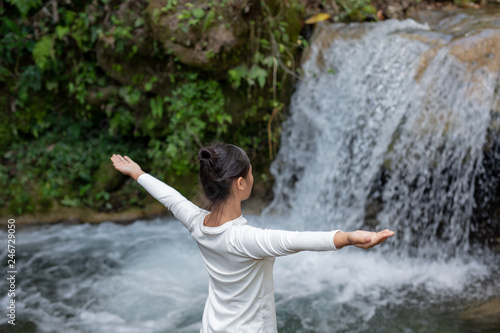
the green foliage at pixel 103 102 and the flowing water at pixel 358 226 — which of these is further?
the green foliage at pixel 103 102

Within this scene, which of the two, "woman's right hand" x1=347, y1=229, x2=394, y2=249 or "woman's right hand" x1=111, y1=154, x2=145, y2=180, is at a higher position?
"woman's right hand" x1=111, y1=154, x2=145, y2=180

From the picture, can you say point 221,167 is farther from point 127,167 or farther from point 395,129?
point 395,129

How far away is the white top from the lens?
1.93 m

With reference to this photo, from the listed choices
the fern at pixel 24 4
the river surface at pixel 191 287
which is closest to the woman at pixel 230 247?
the river surface at pixel 191 287

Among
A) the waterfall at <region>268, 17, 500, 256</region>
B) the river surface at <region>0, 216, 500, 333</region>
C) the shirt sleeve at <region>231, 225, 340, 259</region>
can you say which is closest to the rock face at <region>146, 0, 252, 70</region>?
the waterfall at <region>268, 17, 500, 256</region>

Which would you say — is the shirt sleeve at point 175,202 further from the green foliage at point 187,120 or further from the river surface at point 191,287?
the green foliage at point 187,120

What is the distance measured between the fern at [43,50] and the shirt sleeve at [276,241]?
531 cm

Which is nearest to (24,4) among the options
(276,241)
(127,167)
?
(127,167)

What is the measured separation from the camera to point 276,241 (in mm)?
1732

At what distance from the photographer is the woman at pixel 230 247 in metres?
1.94

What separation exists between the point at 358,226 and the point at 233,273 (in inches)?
146

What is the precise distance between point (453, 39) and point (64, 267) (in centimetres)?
539

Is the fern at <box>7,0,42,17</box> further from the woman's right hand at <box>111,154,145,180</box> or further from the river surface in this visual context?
the woman's right hand at <box>111,154,145,180</box>

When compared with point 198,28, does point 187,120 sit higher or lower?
lower
